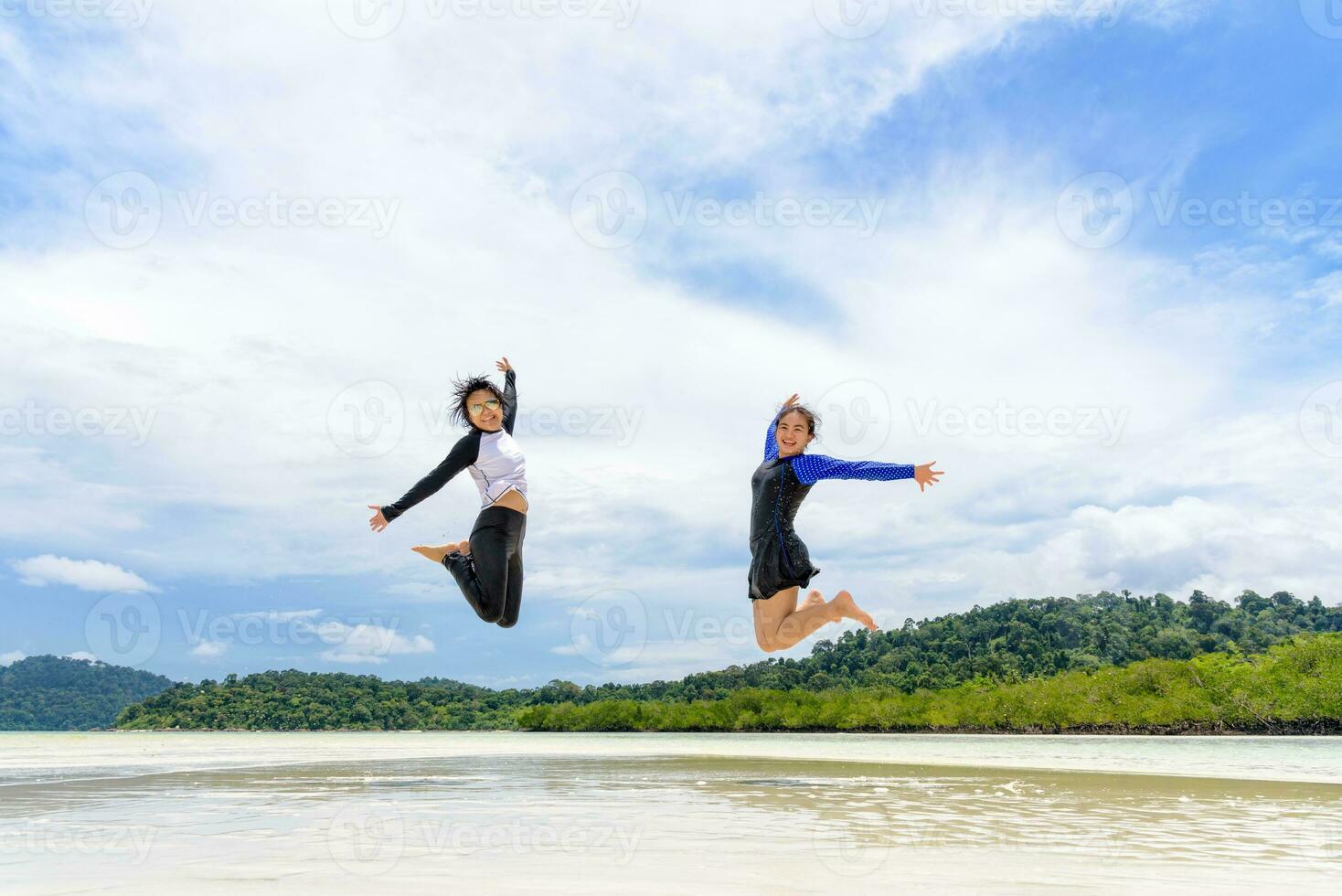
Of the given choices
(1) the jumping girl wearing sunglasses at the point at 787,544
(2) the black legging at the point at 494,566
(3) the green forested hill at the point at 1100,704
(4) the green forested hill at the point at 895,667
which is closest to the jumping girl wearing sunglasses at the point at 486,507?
(2) the black legging at the point at 494,566

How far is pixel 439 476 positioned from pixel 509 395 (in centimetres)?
112

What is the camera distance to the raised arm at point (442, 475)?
8.43 meters

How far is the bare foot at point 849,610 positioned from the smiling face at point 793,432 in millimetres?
1227

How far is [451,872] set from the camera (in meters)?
8.63

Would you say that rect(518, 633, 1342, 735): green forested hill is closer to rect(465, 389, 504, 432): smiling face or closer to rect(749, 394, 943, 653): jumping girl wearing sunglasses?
rect(749, 394, 943, 653): jumping girl wearing sunglasses

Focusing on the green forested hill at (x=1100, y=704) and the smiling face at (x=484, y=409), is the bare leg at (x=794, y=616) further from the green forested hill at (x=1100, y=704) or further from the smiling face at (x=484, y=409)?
the green forested hill at (x=1100, y=704)

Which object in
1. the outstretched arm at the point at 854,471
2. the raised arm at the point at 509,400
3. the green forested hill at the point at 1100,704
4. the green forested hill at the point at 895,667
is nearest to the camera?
the outstretched arm at the point at 854,471

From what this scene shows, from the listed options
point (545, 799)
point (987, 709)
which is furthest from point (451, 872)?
point (987, 709)

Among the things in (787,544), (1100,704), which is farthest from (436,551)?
(1100,704)

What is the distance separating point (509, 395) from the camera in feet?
30.0

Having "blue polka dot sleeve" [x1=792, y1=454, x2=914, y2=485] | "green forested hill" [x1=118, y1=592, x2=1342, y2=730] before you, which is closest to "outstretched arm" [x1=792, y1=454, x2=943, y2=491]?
"blue polka dot sleeve" [x1=792, y1=454, x2=914, y2=485]

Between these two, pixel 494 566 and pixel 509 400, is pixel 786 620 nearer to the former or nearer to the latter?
pixel 494 566

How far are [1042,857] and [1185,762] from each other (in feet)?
91.5

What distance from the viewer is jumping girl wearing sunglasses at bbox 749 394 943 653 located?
7.93 meters
